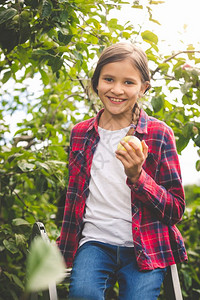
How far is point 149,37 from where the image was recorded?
147cm

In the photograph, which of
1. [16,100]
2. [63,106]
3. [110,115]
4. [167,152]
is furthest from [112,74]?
[16,100]

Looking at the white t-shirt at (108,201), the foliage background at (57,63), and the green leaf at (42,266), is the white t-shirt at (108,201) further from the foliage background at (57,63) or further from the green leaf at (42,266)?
the green leaf at (42,266)

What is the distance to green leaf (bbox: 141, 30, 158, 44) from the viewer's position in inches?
57.2

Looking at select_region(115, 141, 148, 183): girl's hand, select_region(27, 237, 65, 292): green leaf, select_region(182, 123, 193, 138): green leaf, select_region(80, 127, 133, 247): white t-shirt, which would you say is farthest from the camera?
select_region(182, 123, 193, 138): green leaf

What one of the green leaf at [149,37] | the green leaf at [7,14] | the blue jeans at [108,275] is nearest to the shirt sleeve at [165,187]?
the blue jeans at [108,275]

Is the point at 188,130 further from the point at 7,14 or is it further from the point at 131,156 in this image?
the point at 7,14

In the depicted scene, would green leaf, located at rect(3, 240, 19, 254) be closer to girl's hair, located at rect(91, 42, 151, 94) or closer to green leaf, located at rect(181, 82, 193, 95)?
girl's hair, located at rect(91, 42, 151, 94)

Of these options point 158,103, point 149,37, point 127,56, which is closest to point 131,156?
point 127,56

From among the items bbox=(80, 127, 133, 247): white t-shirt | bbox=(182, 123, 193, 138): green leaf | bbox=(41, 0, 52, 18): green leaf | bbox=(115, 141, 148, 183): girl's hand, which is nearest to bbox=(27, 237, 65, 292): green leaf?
bbox=(115, 141, 148, 183): girl's hand

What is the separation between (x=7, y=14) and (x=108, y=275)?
956 millimetres

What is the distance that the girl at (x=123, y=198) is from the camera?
3.57ft

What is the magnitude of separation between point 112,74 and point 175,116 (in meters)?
0.67

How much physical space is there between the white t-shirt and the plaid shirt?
26mm

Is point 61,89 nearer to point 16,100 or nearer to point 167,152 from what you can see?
point 16,100
